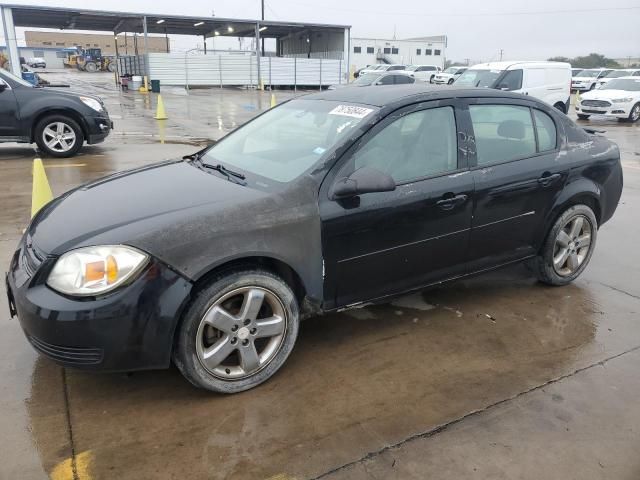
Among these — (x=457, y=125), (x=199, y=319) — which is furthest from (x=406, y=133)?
(x=199, y=319)

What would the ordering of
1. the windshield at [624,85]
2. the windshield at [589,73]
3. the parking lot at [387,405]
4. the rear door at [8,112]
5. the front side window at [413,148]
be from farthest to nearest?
the windshield at [589,73]
the windshield at [624,85]
the rear door at [8,112]
the front side window at [413,148]
the parking lot at [387,405]

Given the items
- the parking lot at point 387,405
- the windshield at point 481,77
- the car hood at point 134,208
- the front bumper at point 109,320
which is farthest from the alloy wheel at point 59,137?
the windshield at point 481,77

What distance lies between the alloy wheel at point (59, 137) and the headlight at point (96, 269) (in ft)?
25.3

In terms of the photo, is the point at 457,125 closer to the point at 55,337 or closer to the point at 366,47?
the point at 55,337

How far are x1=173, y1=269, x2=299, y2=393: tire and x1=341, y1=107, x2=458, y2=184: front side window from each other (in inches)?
33.0

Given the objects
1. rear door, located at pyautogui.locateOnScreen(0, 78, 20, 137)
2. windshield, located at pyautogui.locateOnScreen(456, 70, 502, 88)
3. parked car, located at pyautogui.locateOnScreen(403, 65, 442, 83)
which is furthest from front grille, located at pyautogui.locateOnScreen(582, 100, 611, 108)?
rear door, located at pyautogui.locateOnScreen(0, 78, 20, 137)

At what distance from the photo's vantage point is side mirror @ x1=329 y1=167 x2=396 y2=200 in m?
2.98

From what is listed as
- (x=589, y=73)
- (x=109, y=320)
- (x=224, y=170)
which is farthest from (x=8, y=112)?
(x=589, y=73)

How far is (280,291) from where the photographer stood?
292 centimetres

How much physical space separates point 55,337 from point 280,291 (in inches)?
43.6

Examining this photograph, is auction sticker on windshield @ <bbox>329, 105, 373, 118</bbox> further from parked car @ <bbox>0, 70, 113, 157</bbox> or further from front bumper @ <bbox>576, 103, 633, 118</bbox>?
front bumper @ <bbox>576, 103, 633, 118</bbox>

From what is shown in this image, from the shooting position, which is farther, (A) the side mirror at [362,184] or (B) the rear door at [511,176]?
(B) the rear door at [511,176]

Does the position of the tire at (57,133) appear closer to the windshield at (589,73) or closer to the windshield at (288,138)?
the windshield at (288,138)

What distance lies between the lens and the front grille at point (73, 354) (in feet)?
8.34
